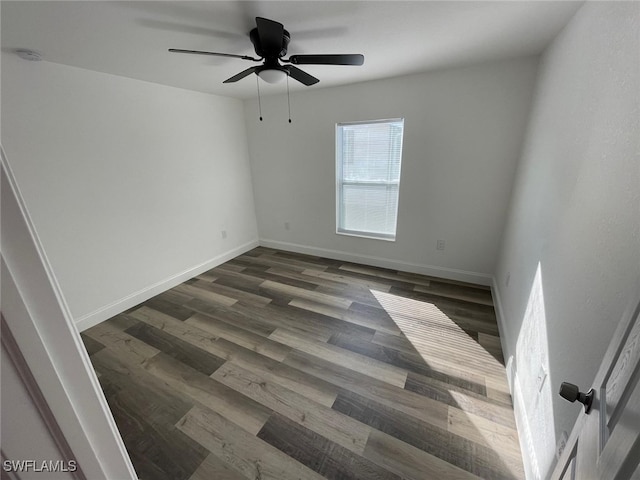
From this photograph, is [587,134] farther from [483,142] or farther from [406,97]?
[406,97]

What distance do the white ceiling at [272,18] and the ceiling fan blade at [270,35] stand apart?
0.40 ft

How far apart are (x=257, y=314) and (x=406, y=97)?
2793mm

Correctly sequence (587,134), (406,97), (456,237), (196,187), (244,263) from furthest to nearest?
1. (244,263)
2. (196,187)
3. (456,237)
4. (406,97)
5. (587,134)

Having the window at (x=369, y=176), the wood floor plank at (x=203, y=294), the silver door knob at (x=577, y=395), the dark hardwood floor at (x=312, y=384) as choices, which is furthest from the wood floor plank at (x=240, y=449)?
the window at (x=369, y=176)

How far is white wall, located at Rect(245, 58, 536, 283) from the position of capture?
7.99 feet

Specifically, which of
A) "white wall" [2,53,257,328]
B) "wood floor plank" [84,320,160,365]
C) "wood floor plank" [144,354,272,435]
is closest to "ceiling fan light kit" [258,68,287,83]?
"white wall" [2,53,257,328]

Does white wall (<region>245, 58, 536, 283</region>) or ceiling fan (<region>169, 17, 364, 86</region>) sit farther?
white wall (<region>245, 58, 536, 283</region>)

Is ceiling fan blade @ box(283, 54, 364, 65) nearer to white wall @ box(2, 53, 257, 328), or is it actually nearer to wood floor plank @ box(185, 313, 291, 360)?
white wall @ box(2, 53, 257, 328)

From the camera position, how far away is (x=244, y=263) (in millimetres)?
3727

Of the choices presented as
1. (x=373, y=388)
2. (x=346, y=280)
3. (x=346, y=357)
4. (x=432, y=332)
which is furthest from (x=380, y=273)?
(x=373, y=388)

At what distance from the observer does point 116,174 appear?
247 centimetres

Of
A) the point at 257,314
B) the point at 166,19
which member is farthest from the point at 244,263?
the point at 166,19

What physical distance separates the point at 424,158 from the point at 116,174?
126 inches

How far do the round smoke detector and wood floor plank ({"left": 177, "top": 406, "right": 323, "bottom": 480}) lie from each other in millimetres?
2690
